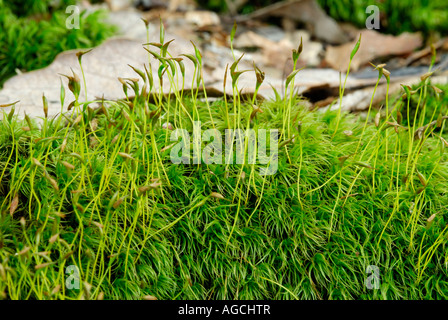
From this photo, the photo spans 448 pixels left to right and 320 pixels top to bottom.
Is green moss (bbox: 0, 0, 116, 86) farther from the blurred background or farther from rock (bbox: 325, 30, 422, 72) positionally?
rock (bbox: 325, 30, 422, 72)

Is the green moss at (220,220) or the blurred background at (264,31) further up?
the blurred background at (264,31)

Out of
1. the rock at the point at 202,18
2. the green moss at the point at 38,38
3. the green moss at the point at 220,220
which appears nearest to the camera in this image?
the green moss at the point at 220,220

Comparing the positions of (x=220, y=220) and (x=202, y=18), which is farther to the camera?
(x=202, y=18)

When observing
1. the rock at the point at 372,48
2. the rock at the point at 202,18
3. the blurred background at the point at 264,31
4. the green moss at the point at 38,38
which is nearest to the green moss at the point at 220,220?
the blurred background at the point at 264,31

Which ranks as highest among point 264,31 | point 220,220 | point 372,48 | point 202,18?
point 202,18

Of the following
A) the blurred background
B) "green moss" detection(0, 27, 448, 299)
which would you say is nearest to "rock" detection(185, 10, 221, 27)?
the blurred background

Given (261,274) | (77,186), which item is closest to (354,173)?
(261,274)

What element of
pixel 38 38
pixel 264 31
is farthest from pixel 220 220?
pixel 264 31

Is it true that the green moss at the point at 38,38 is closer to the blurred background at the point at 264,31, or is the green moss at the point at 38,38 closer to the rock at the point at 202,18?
the blurred background at the point at 264,31

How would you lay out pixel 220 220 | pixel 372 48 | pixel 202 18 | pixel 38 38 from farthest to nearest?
pixel 202 18 → pixel 372 48 → pixel 38 38 → pixel 220 220

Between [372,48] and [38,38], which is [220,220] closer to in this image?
[38,38]

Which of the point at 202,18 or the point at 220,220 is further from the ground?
the point at 202,18
